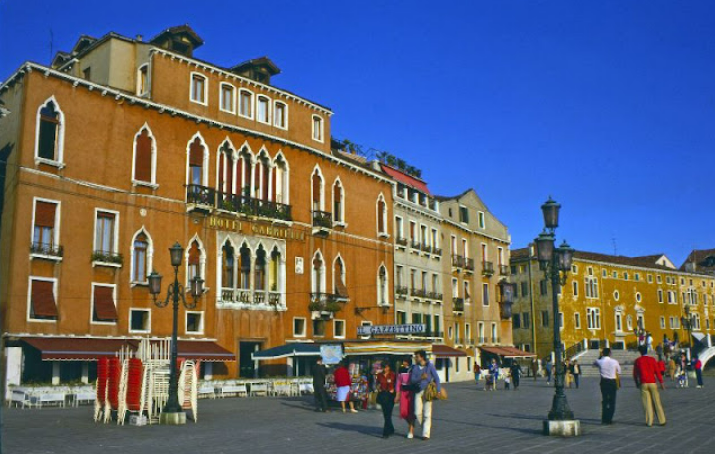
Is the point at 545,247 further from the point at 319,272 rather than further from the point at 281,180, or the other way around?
the point at 319,272

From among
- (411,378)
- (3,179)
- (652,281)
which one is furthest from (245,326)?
(652,281)

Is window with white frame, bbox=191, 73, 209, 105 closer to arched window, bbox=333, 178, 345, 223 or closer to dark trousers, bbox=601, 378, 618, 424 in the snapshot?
arched window, bbox=333, 178, 345, 223

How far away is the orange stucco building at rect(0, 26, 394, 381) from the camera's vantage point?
26.6m

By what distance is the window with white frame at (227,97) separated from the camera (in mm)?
34156

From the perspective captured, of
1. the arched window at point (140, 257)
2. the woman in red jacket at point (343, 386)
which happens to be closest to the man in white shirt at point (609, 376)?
the woman in red jacket at point (343, 386)

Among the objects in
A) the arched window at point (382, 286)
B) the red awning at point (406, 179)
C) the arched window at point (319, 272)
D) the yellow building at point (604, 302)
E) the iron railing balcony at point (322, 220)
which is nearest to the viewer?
the arched window at point (319, 272)

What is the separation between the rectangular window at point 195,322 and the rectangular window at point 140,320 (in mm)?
2072

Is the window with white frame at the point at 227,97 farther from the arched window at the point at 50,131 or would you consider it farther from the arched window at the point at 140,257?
the arched window at the point at 50,131

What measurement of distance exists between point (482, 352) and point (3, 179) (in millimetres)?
36360

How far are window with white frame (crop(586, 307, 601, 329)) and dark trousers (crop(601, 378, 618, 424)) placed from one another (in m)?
58.0

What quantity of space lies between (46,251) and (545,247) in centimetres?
1898

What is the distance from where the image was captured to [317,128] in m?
39.5

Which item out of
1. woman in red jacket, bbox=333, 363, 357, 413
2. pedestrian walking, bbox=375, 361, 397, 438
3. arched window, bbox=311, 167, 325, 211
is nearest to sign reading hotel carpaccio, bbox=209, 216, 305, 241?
arched window, bbox=311, 167, 325, 211

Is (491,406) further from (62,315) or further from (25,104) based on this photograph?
(25,104)
